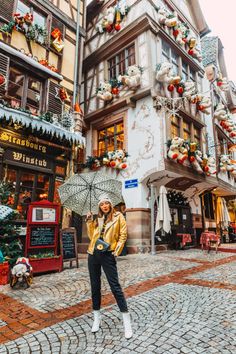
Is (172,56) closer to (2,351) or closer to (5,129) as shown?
(5,129)

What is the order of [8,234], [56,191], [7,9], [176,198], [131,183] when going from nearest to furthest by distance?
1. [8,234]
2. [7,9]
3. [56,191]
4. [131,183]
5. [176,198]

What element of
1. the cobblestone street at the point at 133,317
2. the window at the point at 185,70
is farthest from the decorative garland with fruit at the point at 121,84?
the cobblestone street at the point at 133,317

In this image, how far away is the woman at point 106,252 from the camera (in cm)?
303

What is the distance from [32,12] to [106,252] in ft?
37.4

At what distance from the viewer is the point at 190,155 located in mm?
12461

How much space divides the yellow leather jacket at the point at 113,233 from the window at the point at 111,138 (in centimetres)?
1000

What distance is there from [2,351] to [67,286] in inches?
104

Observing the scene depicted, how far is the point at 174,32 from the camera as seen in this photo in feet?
45.9

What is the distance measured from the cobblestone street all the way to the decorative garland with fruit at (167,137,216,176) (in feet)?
20.5

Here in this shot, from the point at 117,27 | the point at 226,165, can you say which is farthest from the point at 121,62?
the point at 226,165

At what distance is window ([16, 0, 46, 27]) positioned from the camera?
33.2 feet

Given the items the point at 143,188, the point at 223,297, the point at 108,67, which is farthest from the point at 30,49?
the point at 223,297

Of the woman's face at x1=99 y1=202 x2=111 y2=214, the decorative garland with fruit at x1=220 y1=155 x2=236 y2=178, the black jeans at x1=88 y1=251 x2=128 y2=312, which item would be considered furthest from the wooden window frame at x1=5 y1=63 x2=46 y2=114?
the decorative garland with fruit at x1=220 y1=155 x2=236 y2=178

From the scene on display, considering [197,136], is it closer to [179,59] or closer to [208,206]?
[179,59]
